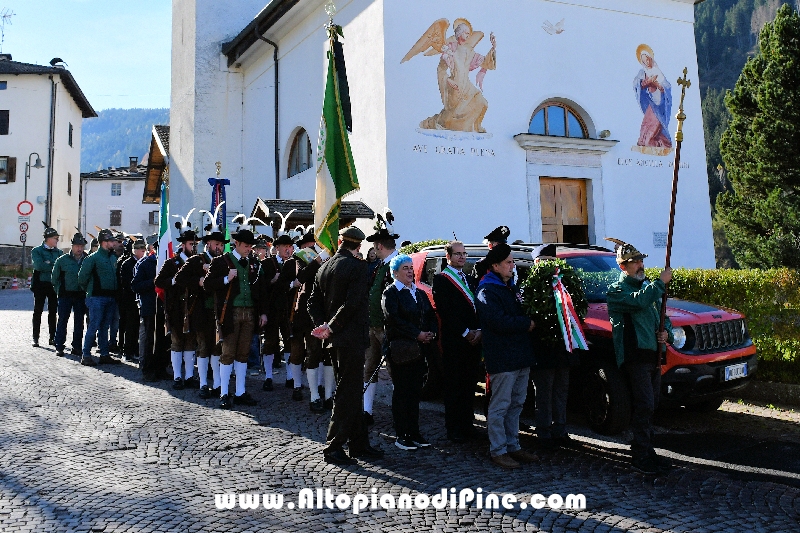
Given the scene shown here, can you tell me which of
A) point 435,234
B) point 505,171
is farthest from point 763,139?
point 435,234

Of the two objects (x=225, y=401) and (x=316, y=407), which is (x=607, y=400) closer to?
(x=316, y=407)

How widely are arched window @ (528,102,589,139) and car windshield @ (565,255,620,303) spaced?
34.6 feet

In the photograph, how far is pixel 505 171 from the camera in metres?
17.4

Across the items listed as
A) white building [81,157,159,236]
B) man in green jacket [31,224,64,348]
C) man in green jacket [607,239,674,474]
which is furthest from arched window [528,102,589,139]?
white building [81,157,159,236]

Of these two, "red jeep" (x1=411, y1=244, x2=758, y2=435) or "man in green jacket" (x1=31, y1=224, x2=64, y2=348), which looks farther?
"man in green jacket" (x1=31, y1=224, x2=64, y2=348)

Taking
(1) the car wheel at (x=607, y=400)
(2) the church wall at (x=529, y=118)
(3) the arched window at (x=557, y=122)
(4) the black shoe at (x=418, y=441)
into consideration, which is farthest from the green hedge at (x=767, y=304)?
(3) the arched window at (x=557, y=122)

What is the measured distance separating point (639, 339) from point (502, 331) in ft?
3.62

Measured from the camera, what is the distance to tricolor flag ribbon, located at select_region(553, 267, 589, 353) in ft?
19.9

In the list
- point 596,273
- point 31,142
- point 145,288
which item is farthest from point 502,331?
point 31,142

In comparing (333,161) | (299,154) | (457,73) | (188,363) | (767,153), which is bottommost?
(188,363)

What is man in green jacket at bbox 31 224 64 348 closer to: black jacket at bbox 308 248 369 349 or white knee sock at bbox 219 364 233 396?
white knee sock at bbox 219 364 233 396

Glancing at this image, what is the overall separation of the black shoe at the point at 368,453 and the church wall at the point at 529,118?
34.0 feet

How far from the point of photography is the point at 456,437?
6711mm

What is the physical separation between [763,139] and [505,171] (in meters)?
6.31
